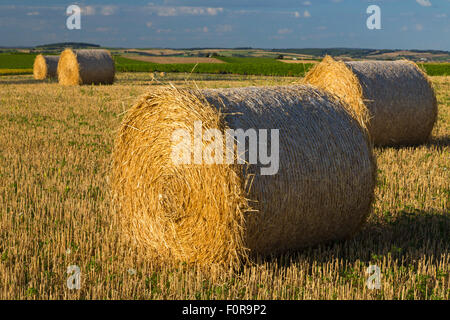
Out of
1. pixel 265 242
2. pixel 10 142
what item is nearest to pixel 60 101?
pixel 10 142

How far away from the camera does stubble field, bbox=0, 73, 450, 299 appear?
4.98 metres

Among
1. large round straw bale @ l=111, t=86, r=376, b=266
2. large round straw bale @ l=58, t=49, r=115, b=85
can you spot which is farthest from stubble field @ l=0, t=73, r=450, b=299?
large round straw bale @ l=58, t=49, r=115, b=85

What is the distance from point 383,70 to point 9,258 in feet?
28.1

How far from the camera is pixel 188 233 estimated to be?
588 centimetres

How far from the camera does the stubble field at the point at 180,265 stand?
4.98 meters

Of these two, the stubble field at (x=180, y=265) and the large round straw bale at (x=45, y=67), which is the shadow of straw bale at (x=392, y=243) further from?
the large round straw bale at (x=45, y=67)

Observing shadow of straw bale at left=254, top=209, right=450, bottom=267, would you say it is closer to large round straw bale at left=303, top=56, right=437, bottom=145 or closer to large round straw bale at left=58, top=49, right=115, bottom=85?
large round straw bale at left=303, top=56, right=437, bottom=145

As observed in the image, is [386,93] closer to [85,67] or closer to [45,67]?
[85,67]

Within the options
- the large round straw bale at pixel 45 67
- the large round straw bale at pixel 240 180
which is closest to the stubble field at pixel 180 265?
the large round straw bale at pixel 240 180

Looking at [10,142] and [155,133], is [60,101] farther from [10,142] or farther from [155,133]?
[155,133]

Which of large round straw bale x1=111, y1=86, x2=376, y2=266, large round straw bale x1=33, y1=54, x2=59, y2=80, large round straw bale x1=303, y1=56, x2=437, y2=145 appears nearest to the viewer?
large round straw bale x1=111, y1=86, x2=376, y2=266

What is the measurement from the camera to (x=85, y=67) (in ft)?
87.0

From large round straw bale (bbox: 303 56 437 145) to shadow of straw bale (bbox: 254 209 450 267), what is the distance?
3.53 m
